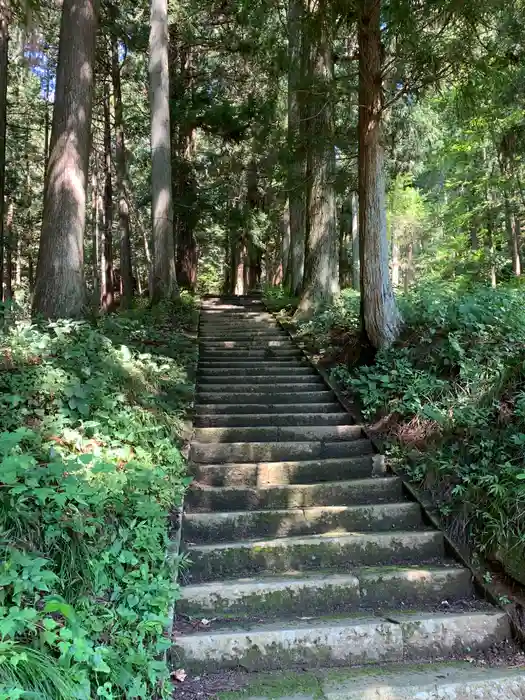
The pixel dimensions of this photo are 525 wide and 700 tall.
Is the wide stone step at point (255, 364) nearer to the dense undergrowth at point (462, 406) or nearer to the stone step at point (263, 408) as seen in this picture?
the dense undergrowth at point (462, 406)

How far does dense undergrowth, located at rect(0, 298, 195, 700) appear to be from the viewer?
7.61 ft

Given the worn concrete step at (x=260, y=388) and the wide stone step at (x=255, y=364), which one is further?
the wide stone step at (x=255, y=364)

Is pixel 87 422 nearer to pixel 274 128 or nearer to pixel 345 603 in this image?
pixel 345 603

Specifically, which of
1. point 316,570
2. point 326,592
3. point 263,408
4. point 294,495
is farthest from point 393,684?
point 263,408

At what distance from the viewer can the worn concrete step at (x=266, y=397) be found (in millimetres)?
6961

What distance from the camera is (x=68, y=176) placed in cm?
692

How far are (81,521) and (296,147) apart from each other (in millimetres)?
9045

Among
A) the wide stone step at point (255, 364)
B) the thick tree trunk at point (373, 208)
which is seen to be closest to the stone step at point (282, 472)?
the thick tree trunk at point (373, 208)

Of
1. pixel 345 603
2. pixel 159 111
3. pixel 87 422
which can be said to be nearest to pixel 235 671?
pixel 345 603

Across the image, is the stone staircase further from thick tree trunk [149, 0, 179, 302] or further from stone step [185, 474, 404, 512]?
thick tree trunk [149, 0, 179, 302]

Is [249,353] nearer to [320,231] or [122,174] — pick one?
[320,231]

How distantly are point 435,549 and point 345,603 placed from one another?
96 cm

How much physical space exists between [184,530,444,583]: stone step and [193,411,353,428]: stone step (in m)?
2.12

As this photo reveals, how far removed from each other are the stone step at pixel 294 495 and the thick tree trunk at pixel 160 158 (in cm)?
798
